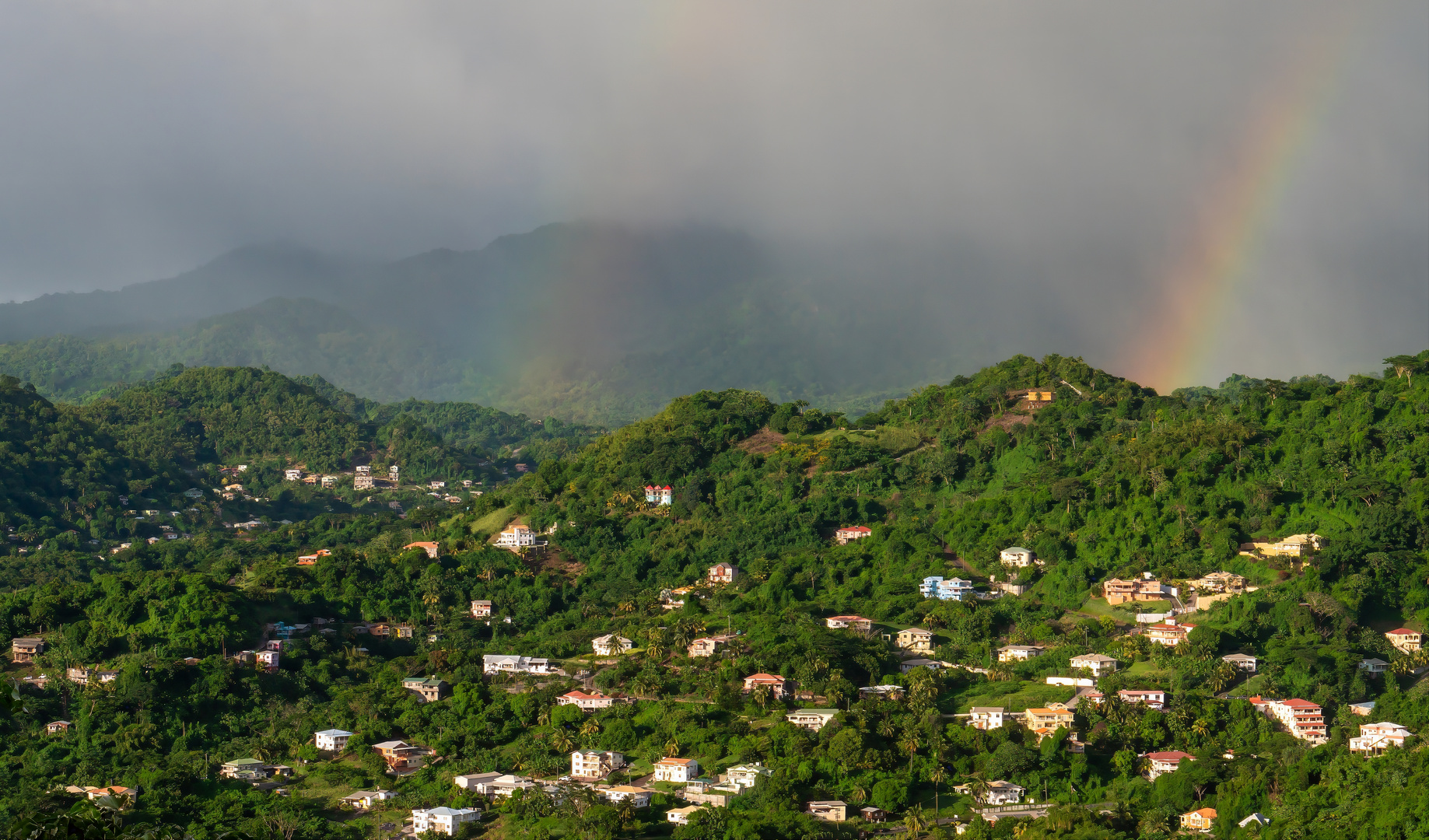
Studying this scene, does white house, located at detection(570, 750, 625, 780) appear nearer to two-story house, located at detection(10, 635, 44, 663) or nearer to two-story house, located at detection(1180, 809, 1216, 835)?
two-story house, located at detection(1180, 809, 1216, 835)

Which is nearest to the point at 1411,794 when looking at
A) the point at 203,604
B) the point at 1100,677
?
the point at 1100,677

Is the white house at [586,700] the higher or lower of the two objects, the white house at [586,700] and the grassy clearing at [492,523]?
→ the lower

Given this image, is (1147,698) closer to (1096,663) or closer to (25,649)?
(1096,663)

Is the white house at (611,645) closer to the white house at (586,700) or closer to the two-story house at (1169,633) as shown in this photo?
the white house at (586,700)

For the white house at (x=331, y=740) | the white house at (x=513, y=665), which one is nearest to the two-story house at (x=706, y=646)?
the white house at (x=513, y=665)

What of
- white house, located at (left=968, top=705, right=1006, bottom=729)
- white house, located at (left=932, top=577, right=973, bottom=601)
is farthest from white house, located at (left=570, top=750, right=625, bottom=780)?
white house, located at (left=932, top=577, right=973, bottom=601)
